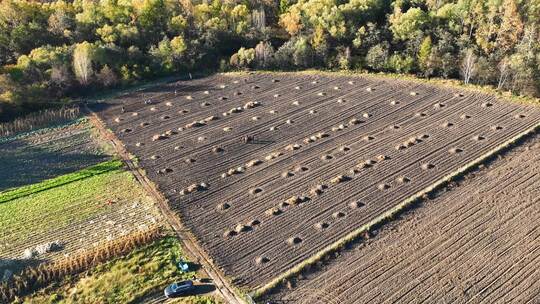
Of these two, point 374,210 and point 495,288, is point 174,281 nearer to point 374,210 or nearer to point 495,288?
point 374,210

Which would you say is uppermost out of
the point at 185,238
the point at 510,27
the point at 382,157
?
the point at 510,27

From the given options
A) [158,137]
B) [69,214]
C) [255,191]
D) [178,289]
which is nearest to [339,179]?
[255,191]

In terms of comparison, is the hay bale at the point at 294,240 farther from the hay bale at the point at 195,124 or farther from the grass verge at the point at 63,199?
the hay bale at the point at 195,124

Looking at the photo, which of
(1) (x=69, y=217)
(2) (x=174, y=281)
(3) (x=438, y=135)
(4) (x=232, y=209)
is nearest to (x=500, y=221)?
(3) (x=438, y=135)

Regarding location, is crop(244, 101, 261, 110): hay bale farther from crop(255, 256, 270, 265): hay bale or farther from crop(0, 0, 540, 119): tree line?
crop(255, 256, 270, 265): hay bale

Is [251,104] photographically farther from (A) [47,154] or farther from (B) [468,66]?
(B) [468,66]

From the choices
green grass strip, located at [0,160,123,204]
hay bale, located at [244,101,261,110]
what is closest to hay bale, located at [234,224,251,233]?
green grass strip, located at [0,160,123,204]

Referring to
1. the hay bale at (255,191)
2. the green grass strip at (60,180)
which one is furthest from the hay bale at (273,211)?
the green grass strip at (60,180)
